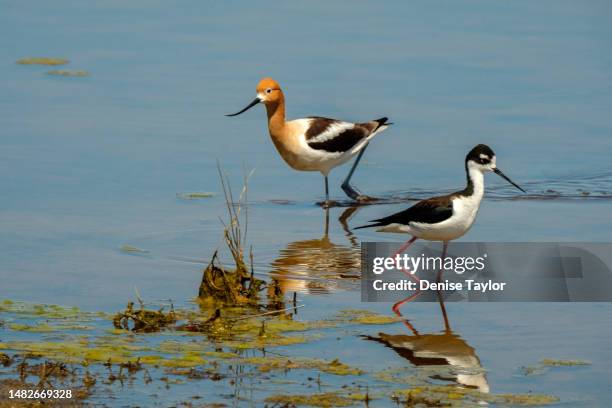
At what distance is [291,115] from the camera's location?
14.3 metres

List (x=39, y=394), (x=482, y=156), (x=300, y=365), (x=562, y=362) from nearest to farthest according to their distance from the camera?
(x=39, y=394) < (x=300, y=365) < (x=562, y=362) < (x=482, y=156)

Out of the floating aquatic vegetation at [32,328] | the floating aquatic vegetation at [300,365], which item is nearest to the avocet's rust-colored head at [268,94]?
the floating aquatic vegetation at [32,328]

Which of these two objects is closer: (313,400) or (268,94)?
(313,400)

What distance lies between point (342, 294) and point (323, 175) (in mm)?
4110

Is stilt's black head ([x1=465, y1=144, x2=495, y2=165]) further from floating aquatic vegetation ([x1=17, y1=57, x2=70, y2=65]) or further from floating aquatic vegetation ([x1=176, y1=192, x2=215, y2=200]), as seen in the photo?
floating aquatic vegetation ([x1=17, y1=57, x2=70, y2=65])

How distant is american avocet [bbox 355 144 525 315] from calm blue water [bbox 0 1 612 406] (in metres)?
0.61

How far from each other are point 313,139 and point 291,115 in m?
2.00

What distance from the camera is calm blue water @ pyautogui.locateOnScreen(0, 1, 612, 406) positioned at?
895 centimetres

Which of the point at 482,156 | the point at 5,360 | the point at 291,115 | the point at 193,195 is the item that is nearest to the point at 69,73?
the point at 291,115

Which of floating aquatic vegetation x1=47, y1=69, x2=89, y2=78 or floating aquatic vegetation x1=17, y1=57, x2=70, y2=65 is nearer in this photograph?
floating aquatic vegetation x1=47, y1=69, x2=89, y2=78

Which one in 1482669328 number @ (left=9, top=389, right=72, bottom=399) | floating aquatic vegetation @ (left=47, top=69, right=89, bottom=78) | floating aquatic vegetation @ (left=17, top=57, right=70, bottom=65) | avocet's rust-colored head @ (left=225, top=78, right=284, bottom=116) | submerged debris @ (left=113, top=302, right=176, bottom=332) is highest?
floating aquatic vegetation @ (left=17, top=57, right=70, bottom=65)

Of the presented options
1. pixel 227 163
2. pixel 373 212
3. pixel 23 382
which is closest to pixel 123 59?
pixel 227 163

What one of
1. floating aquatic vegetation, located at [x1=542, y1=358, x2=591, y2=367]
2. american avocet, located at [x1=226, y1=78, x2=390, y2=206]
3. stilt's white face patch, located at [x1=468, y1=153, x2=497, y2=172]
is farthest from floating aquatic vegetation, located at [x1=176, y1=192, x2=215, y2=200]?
floating aquatic vegetation, located at [x1=542, y1=358, x2=591, y2=367]

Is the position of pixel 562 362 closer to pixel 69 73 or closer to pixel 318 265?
pixel 318 265
